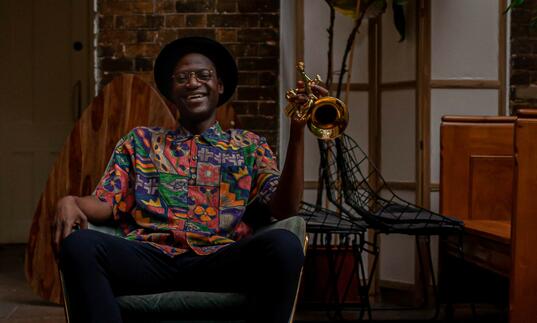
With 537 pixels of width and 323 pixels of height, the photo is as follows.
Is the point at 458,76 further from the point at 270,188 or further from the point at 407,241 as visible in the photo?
the point at 270,188

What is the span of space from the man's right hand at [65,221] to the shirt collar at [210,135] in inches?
19.3

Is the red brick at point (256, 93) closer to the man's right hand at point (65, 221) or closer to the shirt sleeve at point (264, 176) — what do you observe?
the shirt sleeve at point (264, 176)

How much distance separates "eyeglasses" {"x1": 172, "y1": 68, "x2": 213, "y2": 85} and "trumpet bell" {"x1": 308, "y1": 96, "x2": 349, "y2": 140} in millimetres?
531

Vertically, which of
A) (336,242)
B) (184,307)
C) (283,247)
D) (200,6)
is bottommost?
(336,242)

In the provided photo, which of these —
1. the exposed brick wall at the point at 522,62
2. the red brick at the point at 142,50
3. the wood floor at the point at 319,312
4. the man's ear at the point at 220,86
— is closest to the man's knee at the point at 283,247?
the man's ear at the point at 220,86

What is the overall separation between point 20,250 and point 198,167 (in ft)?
11.1

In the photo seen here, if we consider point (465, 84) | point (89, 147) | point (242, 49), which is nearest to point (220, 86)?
point (89, 147)

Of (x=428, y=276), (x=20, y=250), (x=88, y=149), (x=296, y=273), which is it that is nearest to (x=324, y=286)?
(x=428, y=276)

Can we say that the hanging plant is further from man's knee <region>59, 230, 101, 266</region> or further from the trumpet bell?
man's knee <region>59, 230, 101, 266</region>

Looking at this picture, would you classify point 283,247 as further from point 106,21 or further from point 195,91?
point 106,21

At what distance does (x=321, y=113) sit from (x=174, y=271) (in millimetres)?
653

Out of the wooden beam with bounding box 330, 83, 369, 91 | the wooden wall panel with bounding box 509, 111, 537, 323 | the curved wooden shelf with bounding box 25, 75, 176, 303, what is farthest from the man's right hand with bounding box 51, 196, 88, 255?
the wooden beam with bounding box 330, 83, 369, 91

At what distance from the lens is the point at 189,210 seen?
8.64ft

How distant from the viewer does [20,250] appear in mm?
5668
